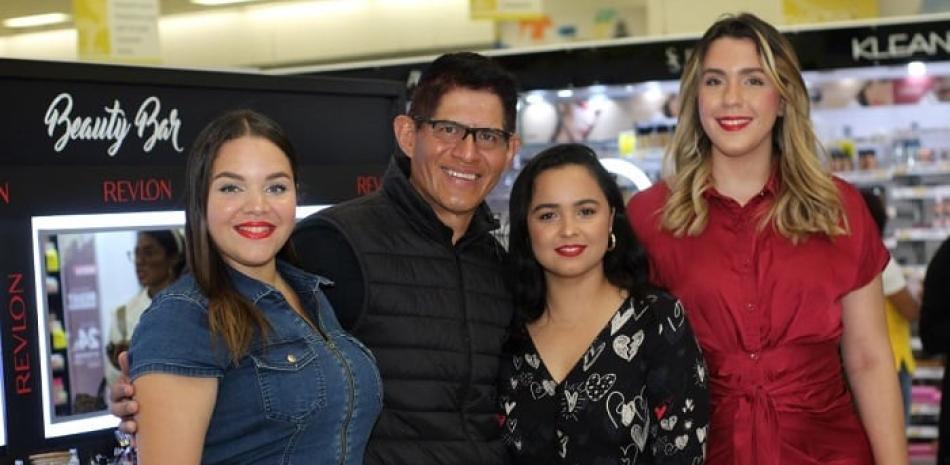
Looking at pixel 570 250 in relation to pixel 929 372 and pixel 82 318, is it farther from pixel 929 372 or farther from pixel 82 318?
pixel 929 372

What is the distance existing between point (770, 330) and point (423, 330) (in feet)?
2.69

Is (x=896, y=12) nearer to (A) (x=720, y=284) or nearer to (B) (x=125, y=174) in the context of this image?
(A) (x=720, y=284)

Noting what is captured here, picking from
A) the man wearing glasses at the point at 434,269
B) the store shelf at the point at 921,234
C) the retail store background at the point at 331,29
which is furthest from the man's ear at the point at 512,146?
the retail store background at the point at 331,29

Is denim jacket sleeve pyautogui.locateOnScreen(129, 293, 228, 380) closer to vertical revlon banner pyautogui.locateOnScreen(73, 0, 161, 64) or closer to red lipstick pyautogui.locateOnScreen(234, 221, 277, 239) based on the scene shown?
red lipstick pyautogui.locateOnScreen(234, 221, 277, 239)

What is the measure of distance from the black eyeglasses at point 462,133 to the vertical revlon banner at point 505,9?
4243 mm

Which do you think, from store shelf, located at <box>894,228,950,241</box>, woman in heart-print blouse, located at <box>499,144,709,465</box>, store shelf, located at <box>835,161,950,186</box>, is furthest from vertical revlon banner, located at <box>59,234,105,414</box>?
store shelf, located at <box>894,228,950,241</box>

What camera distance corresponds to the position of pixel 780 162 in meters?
2.86

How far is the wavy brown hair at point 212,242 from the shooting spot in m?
1.98

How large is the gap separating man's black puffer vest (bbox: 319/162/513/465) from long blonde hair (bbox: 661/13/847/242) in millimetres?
565

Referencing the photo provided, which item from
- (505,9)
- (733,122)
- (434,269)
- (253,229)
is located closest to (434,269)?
(434,269)

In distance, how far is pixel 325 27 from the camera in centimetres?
951

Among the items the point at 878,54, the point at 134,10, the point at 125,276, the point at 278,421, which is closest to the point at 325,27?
the point at 134,10

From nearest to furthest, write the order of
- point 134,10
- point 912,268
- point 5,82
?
point 5,82, point 134,10, point 912,268

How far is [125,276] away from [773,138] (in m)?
1.58
